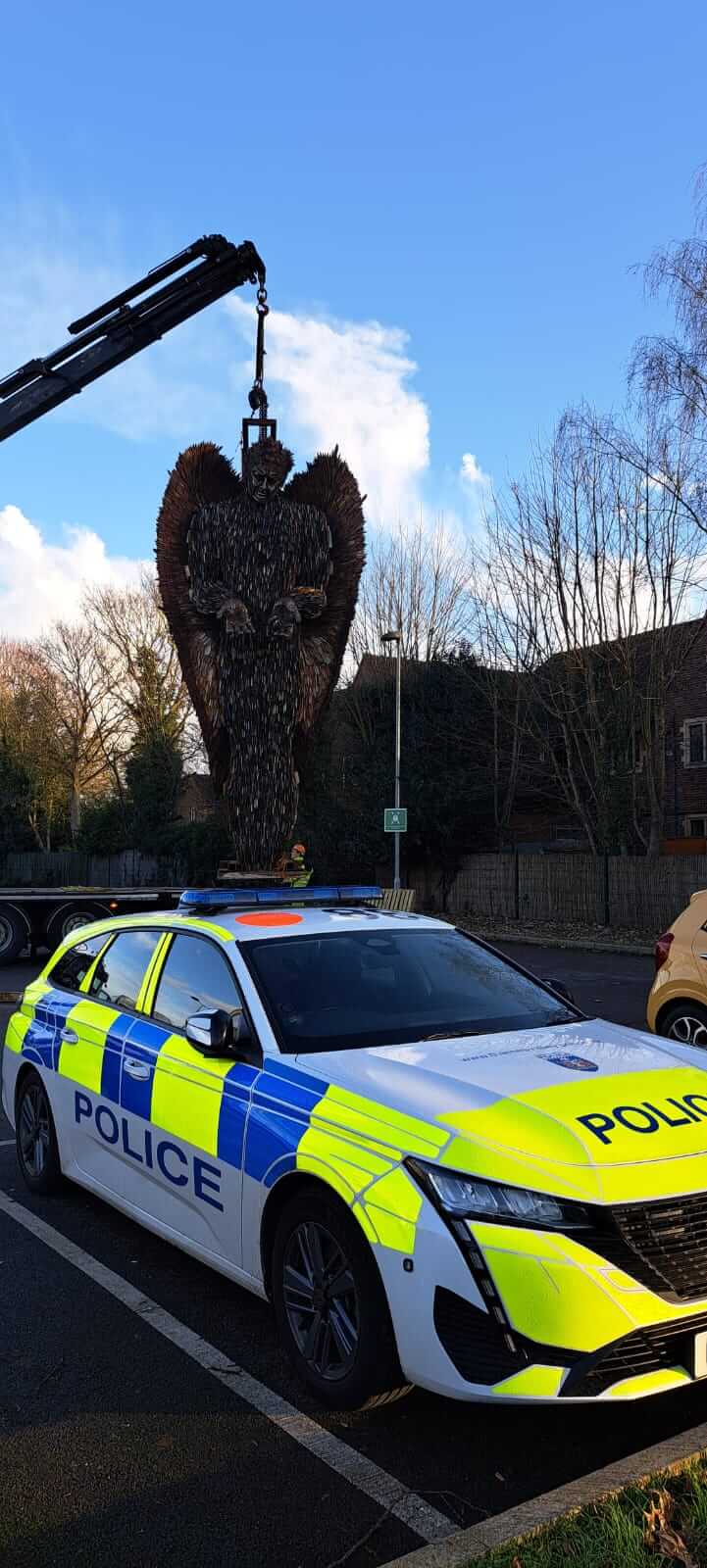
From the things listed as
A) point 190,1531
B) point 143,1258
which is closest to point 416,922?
point 143,1258

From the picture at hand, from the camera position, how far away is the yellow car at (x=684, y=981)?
27.3 feet

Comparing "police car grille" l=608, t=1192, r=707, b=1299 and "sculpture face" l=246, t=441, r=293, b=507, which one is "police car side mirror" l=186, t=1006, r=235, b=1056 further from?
"sculpture face" l=246, t=441, r=293, b=507

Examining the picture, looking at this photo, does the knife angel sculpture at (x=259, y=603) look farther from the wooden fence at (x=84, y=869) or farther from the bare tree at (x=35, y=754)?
the bare tree at (x=35, y=754)

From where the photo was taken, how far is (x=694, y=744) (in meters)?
35.1

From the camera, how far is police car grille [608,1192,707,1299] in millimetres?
3010

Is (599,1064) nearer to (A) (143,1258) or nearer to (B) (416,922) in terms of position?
(B) (416,922)

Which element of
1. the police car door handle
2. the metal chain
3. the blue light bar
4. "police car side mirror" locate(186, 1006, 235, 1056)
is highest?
the metal chain

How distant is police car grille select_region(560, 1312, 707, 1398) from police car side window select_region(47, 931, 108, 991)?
3.29m

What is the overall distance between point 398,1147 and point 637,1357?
797mm

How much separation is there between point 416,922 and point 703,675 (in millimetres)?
30299

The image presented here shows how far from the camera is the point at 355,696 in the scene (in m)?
34.1

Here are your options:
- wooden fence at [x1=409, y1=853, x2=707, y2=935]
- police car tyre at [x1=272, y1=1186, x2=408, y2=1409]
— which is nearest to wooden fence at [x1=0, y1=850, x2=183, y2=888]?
wooden fence at [x1=409, y1=853, x2=707, y2=935]

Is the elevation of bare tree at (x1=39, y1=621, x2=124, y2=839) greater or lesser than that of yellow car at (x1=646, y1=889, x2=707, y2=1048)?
greater

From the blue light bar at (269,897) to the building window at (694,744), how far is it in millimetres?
30788
